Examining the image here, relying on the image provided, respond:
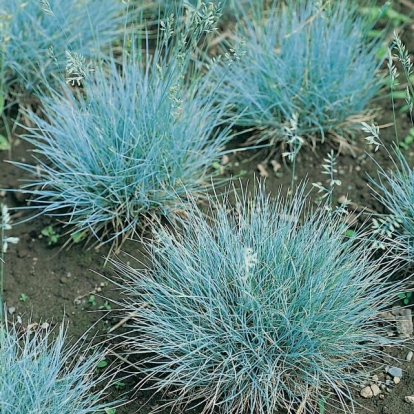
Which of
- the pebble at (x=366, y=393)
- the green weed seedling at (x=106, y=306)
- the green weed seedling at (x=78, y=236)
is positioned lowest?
the green weed seedling at (x=106, y=306)

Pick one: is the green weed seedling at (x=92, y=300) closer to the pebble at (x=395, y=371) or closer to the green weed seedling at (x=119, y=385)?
the green weed seedling at (x=119, y=385)

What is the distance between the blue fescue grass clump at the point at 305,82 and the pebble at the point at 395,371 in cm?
132

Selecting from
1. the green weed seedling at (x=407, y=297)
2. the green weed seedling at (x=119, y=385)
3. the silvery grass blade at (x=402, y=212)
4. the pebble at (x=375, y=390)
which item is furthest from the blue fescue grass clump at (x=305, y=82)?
→ the green weed seedling at (x=119, y=385)

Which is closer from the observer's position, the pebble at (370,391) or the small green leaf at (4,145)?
the pebble at (370,391)

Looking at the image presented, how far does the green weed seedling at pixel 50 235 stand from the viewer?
3816 millimetres

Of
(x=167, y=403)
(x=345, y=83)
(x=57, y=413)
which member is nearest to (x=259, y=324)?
(x=167, y=403)

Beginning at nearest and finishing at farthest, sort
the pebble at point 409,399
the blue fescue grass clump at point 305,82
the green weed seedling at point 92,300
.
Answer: the pebble at point 409,399
the green weed seedling at point 92,300
the blue fescue grass clump at point 305,82

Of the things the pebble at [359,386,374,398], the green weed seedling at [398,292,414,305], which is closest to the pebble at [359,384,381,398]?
the pebble at [359,386,374,398]

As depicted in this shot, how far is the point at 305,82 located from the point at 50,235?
1.53 m

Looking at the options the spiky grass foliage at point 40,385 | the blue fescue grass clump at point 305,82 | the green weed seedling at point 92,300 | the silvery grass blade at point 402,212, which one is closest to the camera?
the spiky grass foliage at point 40,385

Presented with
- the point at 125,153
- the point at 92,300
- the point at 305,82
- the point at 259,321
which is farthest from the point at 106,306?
the point at 305,82

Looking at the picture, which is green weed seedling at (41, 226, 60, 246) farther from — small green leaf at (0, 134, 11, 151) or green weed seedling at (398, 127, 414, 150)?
green weed seedling at (398, 127, 414, 150)

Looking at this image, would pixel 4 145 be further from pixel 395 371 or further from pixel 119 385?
pixel 395 371

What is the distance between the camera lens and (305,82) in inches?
161
